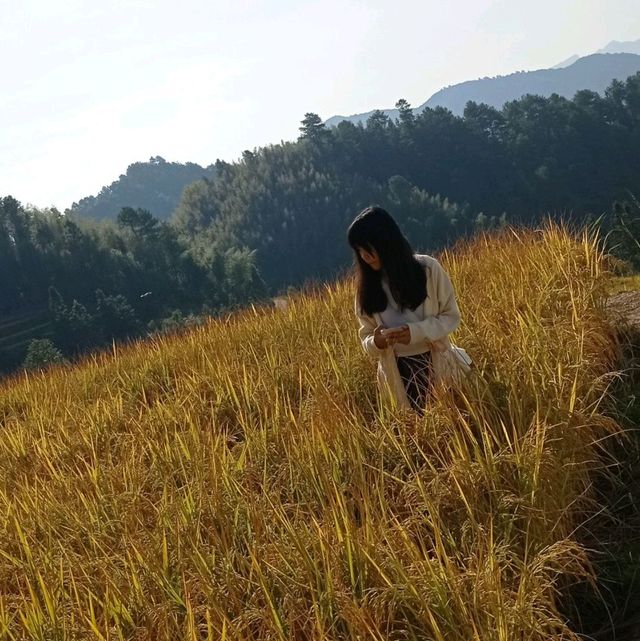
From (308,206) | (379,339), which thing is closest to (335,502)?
(379,339)

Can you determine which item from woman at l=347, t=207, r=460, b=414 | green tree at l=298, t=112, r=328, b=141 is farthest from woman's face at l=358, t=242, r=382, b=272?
green tree at l=298, t=112, r=328, b=141

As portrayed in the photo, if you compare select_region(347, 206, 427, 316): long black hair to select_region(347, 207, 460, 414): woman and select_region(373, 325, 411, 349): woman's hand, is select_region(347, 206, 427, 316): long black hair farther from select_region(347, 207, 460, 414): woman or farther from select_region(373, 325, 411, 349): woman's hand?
select_region(373, 325, 411, 349): woman's hand

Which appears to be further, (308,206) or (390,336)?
(308,206)

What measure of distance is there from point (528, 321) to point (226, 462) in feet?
5.45

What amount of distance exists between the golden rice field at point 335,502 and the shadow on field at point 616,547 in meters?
0.07

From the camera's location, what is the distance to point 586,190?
78.1 meters

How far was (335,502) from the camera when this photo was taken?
2.26m

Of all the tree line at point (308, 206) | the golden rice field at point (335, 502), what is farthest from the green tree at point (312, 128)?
the golden rice field at point (335, 502)

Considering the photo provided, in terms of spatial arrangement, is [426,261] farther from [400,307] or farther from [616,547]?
[616,547]

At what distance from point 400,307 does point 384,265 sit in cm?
23

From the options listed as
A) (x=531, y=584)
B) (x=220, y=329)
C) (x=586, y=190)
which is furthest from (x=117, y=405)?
(x=586, y=190)

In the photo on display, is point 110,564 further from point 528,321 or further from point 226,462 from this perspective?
point 528,321

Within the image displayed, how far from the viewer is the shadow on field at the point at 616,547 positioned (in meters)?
1.94

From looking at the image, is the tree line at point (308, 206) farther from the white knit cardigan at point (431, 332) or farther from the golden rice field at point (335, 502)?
the white knit cardigan at point (431, 332)
